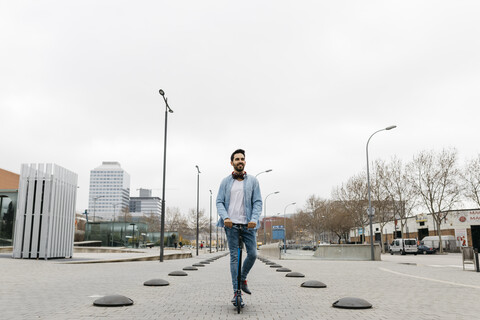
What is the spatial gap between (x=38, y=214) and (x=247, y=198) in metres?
16.2

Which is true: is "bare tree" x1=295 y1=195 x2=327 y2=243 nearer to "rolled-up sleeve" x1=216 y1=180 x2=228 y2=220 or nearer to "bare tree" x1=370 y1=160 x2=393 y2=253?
"bare tree" x1=370 y1=160 x2=393 y2=253

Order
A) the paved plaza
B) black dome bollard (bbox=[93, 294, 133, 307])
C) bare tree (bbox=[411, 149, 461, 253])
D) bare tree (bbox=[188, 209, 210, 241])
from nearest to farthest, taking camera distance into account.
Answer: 1. the paved plaza
2. black dome bollard (bbox=[93, 294, 133, 307])
3. bare tree (bbox=[411, 149, 461, 253])
4. bare tree (bbox=[188, 209, 210, 241])

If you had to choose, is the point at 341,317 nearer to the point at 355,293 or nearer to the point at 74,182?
the point at 355,293

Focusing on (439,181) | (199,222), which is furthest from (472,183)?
(199,222)

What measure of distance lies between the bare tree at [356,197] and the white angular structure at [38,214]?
41.6m

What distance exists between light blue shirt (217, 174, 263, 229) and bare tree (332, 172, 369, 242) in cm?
4985

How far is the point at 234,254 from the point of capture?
5465 mm

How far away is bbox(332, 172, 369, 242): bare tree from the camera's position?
175 ft

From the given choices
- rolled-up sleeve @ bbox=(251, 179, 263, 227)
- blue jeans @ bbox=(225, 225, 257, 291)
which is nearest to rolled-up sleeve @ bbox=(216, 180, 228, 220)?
blue jeans @ bbox=(225, 225, 257, 291)

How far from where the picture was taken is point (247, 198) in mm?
5535

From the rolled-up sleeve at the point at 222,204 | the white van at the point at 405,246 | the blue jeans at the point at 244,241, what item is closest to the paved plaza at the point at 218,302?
the blue jeans at the point at 244,241

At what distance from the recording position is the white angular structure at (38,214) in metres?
18.6

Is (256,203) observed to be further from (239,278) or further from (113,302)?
(113,302)

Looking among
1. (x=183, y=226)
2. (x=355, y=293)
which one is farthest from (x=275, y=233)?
(x=183, y=226)
